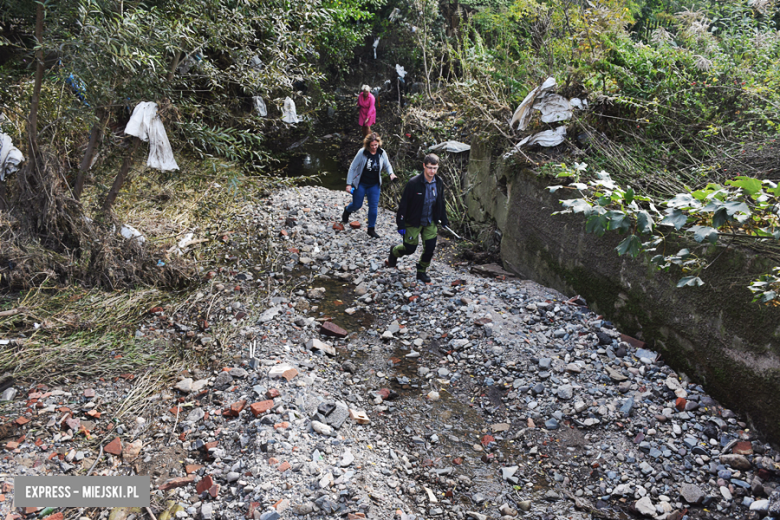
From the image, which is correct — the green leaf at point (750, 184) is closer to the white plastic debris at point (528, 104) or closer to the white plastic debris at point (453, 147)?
the white plastic debris at point (528, 104)

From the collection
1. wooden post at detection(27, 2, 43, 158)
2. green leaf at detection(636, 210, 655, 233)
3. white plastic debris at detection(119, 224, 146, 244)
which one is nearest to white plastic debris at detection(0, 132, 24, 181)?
wooden post at detection(27, 2, 43, 158)

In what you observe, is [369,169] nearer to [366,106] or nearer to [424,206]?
[424,206]

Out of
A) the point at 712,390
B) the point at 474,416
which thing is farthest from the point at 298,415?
the point at 712,390

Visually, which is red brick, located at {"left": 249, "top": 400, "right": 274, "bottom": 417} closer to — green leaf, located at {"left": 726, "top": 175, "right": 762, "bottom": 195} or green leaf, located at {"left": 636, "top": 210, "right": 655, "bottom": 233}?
green leaf, located at {"left": 636, "top": 210, "right": 655, "bottom": 233}

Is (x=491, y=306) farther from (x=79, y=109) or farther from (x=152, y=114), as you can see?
(x=79, y=109)

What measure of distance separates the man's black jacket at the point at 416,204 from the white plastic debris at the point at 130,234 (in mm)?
3039

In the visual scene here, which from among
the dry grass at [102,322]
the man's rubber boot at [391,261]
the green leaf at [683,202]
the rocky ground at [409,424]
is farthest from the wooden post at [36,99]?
the green leaf at [683,202]

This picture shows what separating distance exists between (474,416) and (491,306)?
1.49m

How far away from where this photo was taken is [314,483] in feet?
9.72

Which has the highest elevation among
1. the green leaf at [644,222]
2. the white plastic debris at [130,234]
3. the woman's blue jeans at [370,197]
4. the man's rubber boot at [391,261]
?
the green leaf at [644,222]

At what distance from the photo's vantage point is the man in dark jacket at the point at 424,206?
517 centimetres

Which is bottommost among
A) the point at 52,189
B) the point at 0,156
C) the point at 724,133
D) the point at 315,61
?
the point at 52,189

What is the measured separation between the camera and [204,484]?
116 inches

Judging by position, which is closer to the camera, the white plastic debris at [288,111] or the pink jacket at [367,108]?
the white plastic debris at [288,111]
